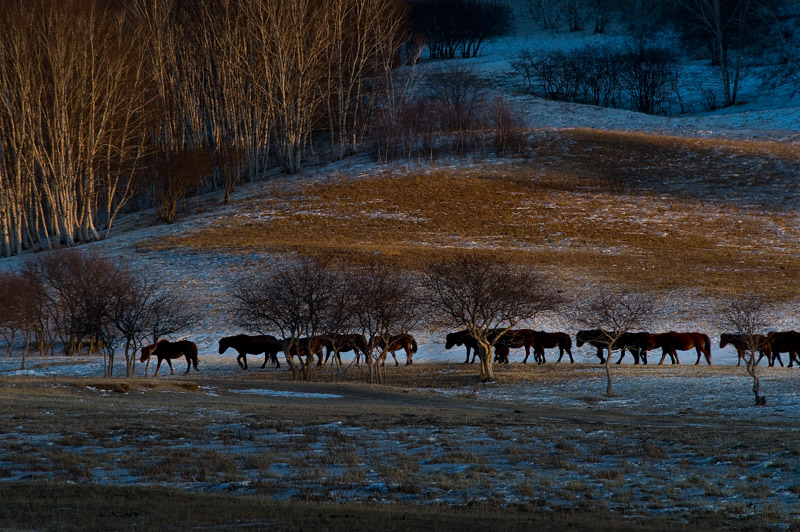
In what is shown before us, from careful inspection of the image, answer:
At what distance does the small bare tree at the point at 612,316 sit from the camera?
27.5 metres

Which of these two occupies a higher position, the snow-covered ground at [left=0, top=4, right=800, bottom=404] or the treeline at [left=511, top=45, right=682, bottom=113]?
the treeline at [left=511, top=45, right=682, bottom=113]

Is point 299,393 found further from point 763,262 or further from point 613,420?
point 763,262

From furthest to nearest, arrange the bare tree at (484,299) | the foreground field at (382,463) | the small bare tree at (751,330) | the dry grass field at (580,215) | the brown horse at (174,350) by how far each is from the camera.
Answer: the dry grass field at (580,215) < the brown horse at (174,350) < the bare tree at (484,299) < the small bare tree at (751,330) < the foreground field at (382,463)

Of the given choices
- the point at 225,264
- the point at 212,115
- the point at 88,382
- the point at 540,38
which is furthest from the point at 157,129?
the point at 540,38

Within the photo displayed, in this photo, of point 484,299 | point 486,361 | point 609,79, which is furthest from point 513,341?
point 609,79

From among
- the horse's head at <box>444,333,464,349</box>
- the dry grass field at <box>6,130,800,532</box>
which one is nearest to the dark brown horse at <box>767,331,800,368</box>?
the dry grass field at <box>6,130,800,532</box>

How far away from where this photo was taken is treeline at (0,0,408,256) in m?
60.3

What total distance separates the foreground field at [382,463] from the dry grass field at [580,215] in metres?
28.8

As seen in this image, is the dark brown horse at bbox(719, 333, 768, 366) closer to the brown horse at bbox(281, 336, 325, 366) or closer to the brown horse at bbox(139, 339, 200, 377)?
the brown horse at bbox(281, 336, 325, 366)

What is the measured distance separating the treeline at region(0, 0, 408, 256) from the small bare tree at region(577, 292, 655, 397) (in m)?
39.2

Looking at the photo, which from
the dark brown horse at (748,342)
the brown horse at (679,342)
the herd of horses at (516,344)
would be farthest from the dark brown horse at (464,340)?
the dark brown horse at (748,342)

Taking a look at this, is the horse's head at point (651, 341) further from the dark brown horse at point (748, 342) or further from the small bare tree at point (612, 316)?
the dark brown horse at point (748, 342)

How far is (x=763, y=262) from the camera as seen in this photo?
50.6 m

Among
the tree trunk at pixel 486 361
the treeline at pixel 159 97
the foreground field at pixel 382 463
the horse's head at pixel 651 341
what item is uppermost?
the treeline at pixel 159 97
